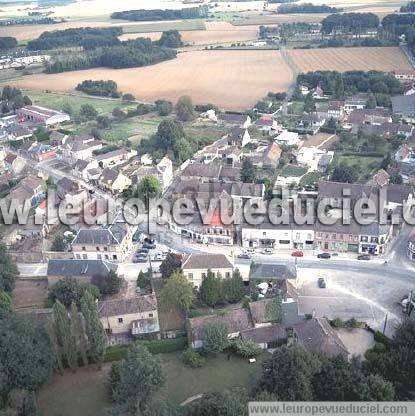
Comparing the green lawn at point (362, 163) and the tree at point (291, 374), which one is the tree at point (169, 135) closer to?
the green lawn at point (362, 163)

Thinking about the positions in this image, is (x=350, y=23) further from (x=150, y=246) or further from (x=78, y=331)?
(x=78, y=331)

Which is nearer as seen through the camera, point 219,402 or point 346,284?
point 219,402

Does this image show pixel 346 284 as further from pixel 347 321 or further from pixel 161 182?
pixel 161 182

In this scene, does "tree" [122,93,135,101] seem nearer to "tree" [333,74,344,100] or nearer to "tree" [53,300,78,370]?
"tree" [333,74,344,100]

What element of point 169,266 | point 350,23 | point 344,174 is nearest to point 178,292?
point 169,266

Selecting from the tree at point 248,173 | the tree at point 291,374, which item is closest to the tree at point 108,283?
the tree at point 291,374

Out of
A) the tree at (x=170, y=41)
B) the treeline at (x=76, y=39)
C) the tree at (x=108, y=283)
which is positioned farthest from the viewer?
the treeline at (x=76, y=39)

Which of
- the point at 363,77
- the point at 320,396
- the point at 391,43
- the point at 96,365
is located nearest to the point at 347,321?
the point at 320,396
